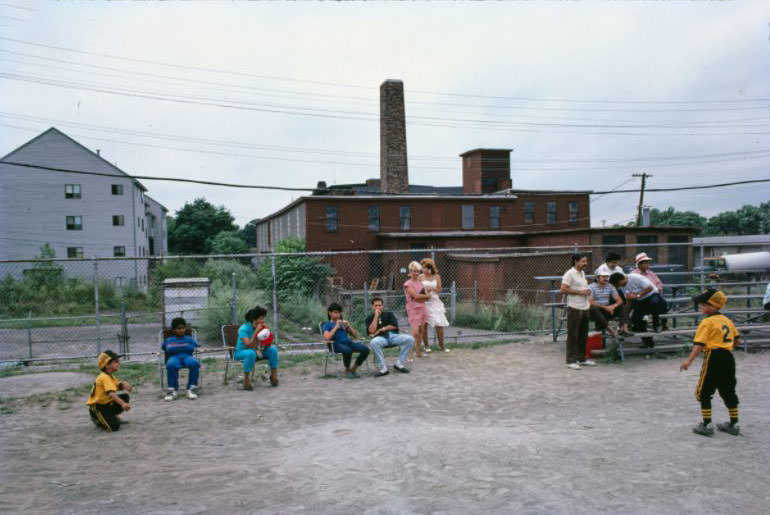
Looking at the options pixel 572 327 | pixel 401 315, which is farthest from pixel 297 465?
pixel 401 315

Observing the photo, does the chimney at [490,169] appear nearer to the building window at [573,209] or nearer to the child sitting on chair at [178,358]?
the building window at [573,209]

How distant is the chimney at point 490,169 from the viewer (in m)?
48.3

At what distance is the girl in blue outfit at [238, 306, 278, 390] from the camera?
29.7 feet

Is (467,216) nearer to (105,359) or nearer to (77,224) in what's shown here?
(77,224)

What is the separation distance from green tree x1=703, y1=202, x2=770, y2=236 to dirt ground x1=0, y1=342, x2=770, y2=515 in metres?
91.4

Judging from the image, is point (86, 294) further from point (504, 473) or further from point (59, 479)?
point (504, 473)

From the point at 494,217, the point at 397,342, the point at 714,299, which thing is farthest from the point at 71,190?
the point at 714,299

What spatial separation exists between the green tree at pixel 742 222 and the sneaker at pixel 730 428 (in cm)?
9204

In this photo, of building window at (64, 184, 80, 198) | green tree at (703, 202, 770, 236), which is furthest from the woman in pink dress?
green tree at (703, 202, 770, 236)

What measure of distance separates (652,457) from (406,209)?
105ft

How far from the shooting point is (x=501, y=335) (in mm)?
13500

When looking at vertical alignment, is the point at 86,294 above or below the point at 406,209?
below

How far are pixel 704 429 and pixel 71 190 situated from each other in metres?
46.3

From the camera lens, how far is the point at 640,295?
10469mm
